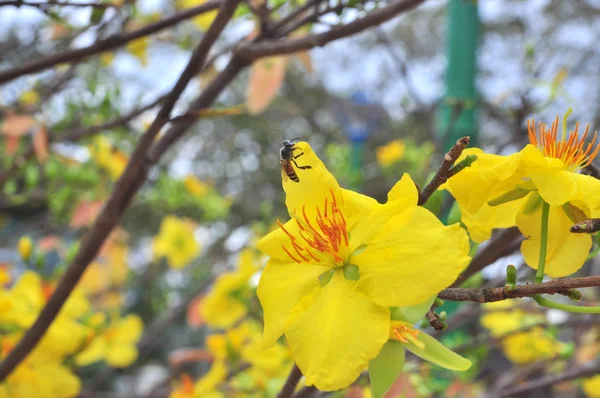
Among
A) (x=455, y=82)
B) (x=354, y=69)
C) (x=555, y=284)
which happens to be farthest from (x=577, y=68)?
(x=555, y=284)

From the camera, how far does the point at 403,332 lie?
1.02 feet

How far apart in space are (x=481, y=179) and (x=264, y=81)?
0.75 metres

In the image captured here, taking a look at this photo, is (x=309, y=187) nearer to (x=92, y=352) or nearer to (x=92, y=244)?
(x=92, y=244)

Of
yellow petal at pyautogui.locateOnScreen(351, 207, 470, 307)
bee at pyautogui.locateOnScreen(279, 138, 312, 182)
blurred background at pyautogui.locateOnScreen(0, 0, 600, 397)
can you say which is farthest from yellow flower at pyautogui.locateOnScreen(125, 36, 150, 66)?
yellow petal at pyautogui.locateOnScreen(351, 207, 470, 307)

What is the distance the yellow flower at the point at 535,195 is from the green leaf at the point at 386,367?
0.30 ft

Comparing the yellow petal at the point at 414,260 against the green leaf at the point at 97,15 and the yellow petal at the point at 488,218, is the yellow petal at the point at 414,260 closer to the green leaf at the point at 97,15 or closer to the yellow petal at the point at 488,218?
the yellow petal at the point at 488,218

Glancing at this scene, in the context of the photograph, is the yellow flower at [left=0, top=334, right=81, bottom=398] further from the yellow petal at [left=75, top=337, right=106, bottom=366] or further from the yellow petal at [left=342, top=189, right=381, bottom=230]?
the yellow petal at [left=342, top=189, right=381, bottom=230]

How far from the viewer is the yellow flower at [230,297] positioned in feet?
3.41

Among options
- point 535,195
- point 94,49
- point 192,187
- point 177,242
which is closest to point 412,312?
point 535,195

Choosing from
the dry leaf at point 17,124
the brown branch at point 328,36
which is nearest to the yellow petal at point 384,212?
the brown branch at point 328,36

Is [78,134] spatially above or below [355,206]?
above

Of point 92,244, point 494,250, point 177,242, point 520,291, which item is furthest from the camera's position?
point 177,242

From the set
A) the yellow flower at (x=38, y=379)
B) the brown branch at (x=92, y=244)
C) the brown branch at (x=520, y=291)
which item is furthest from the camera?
the yellow flower at (x=38, y=379)

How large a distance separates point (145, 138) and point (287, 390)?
264 mm
